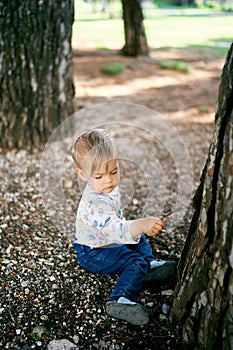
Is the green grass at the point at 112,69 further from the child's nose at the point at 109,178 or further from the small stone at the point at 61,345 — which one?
the small stone at the point at 61,345

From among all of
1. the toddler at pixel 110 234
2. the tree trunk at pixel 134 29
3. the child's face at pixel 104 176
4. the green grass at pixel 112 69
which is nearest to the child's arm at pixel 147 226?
the toddler at pixel 110 234

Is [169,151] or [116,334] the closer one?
[116,334]

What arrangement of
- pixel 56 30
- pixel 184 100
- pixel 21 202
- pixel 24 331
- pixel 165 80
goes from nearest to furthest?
pixel 24 331, pixel 21 202, pixel 56 30, pixel 184 100, pixel 165 80

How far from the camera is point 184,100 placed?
230 inches

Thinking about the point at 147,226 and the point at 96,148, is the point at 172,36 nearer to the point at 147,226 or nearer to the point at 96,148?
the point at 96,148

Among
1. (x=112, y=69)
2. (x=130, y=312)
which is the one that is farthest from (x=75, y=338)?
(x=112, y=69)

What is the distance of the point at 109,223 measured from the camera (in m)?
2.38

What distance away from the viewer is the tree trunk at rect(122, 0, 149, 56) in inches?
287

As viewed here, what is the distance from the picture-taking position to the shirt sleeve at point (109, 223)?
90.7 inches

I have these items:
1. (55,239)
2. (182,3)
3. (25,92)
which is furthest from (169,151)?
(182,3)

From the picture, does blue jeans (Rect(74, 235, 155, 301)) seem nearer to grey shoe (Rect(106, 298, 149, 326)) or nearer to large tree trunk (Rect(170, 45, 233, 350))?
grey shoe (Rect(106, 298, 149, 326))

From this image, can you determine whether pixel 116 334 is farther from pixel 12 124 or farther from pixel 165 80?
pixel 165 80

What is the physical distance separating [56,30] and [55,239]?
1.89 metres

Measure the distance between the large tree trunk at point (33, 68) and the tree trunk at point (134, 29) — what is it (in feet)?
11.9
